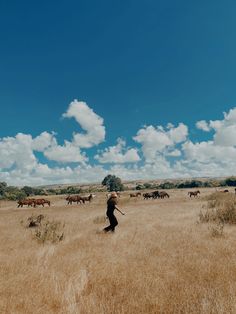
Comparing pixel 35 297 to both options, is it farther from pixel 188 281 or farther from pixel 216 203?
pixel 216 203

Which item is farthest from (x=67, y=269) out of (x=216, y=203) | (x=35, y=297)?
(x=216, y=203)

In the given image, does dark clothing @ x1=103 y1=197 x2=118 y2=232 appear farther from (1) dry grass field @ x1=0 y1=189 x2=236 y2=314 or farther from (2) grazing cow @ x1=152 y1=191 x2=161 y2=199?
(2) grazing cow @ x1=152 y1=191 x2=161 y2=199

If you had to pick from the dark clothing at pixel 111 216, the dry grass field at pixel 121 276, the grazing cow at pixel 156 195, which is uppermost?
the grazing cow at pixel 156 195

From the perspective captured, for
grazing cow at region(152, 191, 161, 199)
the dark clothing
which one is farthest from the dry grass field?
grazing cow at region(152, 191, 161, 199)

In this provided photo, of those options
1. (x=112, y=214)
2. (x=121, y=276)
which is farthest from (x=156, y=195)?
(x=121, y=276)

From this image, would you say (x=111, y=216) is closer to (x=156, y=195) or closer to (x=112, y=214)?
(x=112, y=214)

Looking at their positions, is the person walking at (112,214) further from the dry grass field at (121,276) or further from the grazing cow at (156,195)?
the grazing cow at (156,195)

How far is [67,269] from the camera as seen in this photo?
899 centimetres

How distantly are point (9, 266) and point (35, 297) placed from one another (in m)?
2.84

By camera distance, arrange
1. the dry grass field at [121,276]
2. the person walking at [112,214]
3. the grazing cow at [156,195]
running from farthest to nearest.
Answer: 1. the grazing cow at [156,195]
2. the person walking at [112,214]
3. the dry grass field at [121,276]

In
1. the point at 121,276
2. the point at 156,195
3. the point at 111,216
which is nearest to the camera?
the point at 121,276

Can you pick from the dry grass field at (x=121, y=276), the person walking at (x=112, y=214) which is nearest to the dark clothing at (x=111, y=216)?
the person walking at (x=112, y=214)

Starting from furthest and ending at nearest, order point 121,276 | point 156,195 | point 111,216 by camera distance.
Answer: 1. point 156,195
2. point 111,216
3. point 121,276

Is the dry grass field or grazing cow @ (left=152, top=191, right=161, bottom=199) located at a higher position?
grazing cow @ (left=152, top=191, right=161, bottom=199)
